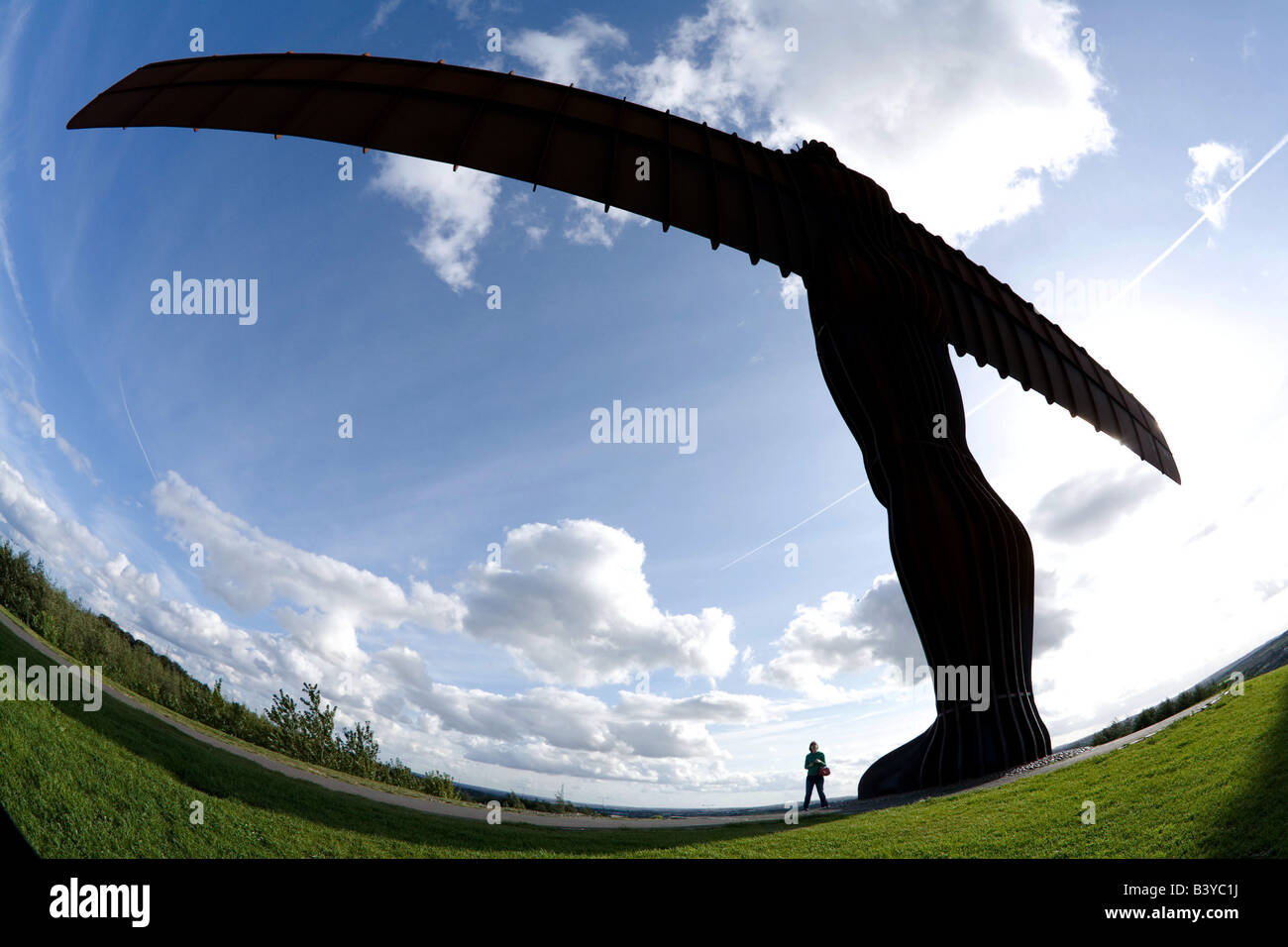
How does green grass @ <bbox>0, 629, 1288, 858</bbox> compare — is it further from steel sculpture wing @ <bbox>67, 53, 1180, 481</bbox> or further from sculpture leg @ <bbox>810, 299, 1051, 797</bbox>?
steel sculpture wing @ <bbox>67, 53, 1180, 481</bbox>

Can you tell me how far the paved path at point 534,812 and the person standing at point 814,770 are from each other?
3.26 meters

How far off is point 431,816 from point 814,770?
9.30 m

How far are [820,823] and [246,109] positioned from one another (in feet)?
44.1

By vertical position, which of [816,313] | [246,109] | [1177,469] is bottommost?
[1177,469]

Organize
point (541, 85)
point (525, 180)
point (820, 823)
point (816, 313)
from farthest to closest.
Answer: point (816, 313), point (541, 85), point (525, 180), point (820, 823)

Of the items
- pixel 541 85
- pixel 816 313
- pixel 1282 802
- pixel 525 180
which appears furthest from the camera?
pixel 816 313

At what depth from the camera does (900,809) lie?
23.6 ft

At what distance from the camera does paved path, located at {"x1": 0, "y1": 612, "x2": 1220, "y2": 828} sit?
5230 mm

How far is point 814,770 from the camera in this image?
12586 mm

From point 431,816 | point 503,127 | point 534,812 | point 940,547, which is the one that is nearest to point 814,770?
point 940,547

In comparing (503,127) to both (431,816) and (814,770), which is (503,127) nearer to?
(431,816)

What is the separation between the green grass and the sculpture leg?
3505mm
